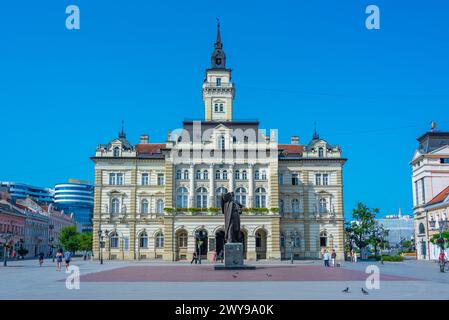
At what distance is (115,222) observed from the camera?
234ft

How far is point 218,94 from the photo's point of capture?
249 feet

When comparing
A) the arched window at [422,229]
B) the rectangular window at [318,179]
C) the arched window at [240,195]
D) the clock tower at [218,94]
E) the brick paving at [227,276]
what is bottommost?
the brick paving at [227,276]

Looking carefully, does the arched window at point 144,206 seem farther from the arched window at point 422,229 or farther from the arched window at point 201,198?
the arched window at point 422,229

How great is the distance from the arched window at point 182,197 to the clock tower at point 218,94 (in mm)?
12150

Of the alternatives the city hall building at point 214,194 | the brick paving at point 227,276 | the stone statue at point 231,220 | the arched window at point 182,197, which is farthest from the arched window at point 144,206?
the brick paving at point 227,276

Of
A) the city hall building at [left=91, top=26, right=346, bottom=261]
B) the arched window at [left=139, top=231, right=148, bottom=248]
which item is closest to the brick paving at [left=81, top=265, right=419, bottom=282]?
the city hall building at [left=91, top=26, right=346, bottom=261]

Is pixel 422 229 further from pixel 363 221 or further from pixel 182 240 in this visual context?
pixel 182 240

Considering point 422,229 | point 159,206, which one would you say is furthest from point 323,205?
point 159,206

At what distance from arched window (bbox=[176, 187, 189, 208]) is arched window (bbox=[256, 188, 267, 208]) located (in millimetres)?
9543

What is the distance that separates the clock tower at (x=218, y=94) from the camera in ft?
248

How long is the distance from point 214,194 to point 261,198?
6.39m
